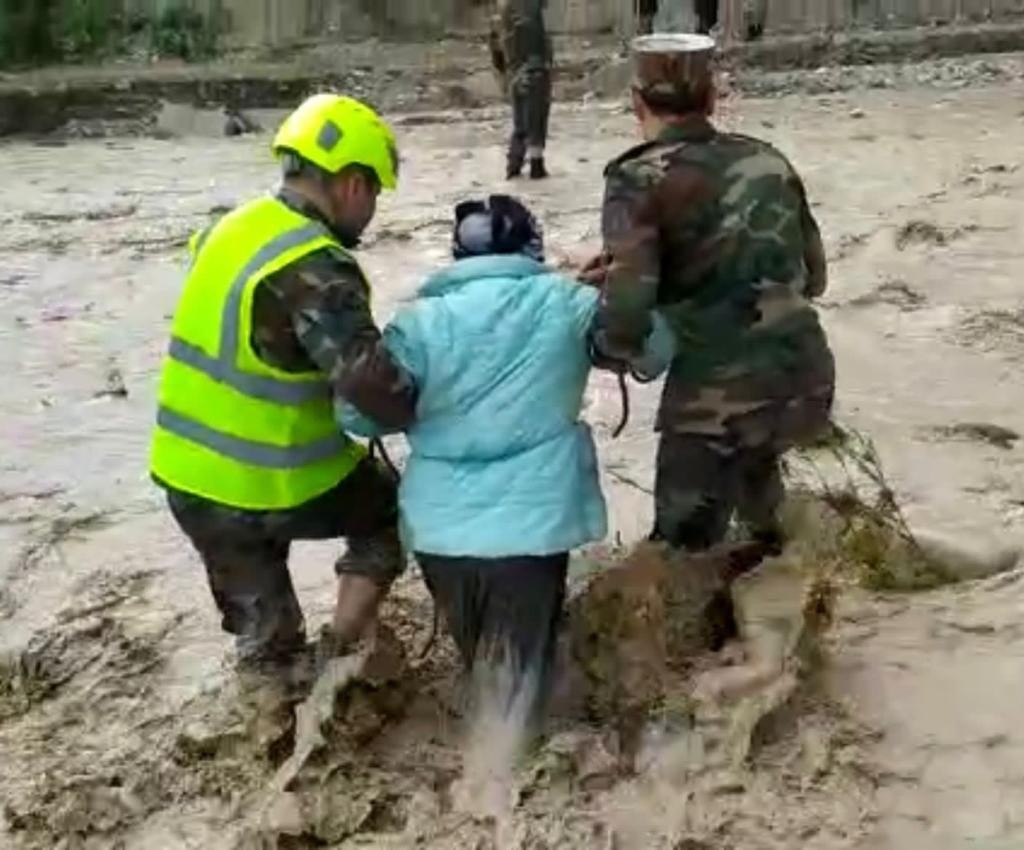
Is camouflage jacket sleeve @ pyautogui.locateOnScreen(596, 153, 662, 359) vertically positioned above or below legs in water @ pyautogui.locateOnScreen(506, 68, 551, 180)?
above

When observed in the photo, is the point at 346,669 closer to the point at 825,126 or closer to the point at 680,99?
the point at 680,99

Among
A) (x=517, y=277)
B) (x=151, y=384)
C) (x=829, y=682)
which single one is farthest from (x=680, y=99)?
(x=151, y=384)

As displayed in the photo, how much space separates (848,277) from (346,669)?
5734 millimetres

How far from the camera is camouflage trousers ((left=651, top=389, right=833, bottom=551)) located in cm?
460

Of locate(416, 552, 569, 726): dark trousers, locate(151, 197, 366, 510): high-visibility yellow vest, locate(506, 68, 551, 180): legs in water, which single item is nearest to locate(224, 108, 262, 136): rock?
locate(506, 68, 551, 180): legs in water

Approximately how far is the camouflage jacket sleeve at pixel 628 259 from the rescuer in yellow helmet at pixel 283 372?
43cm

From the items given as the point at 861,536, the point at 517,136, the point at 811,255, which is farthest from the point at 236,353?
the point at 517,136

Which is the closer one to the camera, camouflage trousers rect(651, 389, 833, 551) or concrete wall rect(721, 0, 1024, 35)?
camouflage trousers rect(651, 389, 833, 551)

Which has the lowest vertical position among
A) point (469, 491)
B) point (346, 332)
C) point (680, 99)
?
point (469, 491)

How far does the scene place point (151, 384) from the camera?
863 centimetres

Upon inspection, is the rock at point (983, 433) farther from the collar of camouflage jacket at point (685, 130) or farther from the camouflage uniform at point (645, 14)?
the camouflage uniform at point (645, 14)

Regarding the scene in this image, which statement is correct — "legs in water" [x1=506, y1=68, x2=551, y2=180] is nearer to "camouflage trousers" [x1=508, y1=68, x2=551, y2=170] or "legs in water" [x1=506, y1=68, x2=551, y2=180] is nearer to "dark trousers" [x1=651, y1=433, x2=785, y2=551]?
"camouflage trousers" [x1=508, y1=68, x2=551, y2=170]

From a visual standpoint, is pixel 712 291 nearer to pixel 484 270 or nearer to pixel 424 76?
pixel 484 270

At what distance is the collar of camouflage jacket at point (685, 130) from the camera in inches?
175
